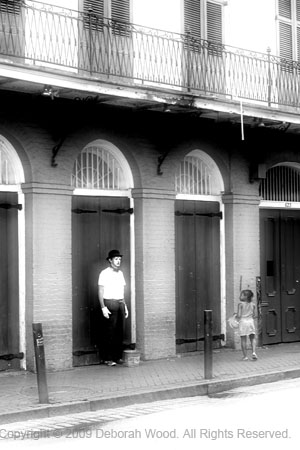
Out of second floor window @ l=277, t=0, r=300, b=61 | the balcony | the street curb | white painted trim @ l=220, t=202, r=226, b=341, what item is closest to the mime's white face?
the balcony

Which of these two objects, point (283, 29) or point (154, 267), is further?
point (283, 29)

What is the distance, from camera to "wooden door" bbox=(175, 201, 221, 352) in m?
16.2

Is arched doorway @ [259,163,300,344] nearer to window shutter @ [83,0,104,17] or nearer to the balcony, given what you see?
the balcony

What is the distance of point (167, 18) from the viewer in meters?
16.1

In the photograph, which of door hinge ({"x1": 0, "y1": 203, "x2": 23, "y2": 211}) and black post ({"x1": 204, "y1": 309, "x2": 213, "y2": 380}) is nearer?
black post ({"x1": 204, "y1": 309, "x2": 213, "y2": 380})

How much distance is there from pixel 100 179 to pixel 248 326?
11.5 ft

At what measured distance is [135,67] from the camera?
15250 mm

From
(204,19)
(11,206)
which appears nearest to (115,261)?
(11,206)

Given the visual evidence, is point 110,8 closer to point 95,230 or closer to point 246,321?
point 95,230

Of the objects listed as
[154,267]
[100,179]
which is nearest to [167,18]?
[100,179]

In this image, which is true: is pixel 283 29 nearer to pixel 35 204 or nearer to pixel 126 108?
pixel 126 108

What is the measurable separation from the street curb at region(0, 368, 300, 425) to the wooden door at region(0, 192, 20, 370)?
108 inches

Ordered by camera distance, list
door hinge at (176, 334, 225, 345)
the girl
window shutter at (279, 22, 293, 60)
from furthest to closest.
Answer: window shutter at (279, 22, 293, 60)
door hinge at (176, 334, 225, 345)
the girl

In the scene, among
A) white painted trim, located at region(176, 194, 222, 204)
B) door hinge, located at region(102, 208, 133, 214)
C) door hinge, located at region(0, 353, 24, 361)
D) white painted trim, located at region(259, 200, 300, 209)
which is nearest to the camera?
door hinge, located at region(0, 353, 24, 361)
